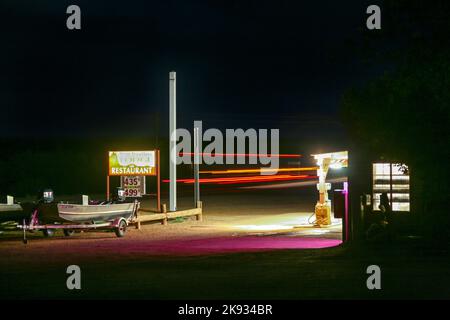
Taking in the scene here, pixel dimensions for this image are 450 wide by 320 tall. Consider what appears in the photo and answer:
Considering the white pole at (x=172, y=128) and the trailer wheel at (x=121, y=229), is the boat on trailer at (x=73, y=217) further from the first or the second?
the white pole at (x=172, y=128)

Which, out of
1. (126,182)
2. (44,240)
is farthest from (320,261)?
(126,182)

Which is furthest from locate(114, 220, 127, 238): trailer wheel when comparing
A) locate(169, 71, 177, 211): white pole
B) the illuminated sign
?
locate(169, 71, 177, 211): white pole

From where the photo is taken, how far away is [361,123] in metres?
17.6

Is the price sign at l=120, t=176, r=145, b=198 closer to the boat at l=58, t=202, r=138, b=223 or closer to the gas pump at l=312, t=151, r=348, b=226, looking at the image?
the boat at l=58, t=202, r=138, b=223

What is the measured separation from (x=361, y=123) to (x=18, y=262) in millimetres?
8305

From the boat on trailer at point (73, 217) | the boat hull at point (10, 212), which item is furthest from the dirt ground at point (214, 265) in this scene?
the boat hull at point (10, 212)

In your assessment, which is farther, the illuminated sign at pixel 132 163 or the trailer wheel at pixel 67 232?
the illuminated sign at pixel 132 163

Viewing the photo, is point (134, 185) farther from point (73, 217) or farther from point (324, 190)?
point (324, 190)

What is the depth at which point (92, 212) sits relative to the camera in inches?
895

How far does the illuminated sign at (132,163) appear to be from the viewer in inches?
1154

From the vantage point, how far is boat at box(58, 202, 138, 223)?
22.2 meters

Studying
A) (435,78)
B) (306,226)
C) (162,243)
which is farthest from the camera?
(306,226)

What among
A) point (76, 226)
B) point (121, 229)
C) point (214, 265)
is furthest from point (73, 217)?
point (214, 265)
